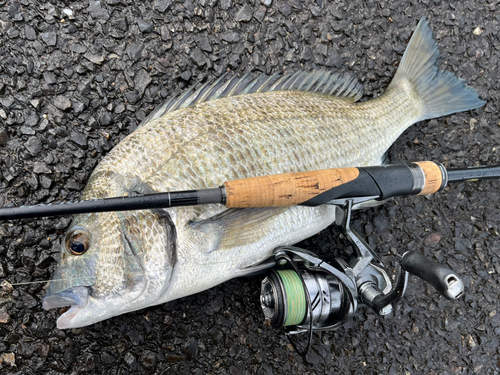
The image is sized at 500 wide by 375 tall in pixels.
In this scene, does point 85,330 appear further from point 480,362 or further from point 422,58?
point 422,58

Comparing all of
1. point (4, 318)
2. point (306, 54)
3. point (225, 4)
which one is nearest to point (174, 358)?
point (4, 318)

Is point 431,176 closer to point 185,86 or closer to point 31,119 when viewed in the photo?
point 185,86

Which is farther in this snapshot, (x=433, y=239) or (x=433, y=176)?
→ (x=433, y=239)

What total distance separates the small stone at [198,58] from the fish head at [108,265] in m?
1.00

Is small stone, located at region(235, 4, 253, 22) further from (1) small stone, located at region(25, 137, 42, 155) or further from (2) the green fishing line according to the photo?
(2) the green fishing line

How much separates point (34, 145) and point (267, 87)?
1.29 metres

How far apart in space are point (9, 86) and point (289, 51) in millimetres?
1584

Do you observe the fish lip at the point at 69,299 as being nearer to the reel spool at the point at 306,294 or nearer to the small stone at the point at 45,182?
the small stone at the point at 45,182

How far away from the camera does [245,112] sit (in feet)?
5.41

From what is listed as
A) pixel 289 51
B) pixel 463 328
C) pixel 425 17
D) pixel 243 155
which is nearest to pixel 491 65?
pixel 425 17

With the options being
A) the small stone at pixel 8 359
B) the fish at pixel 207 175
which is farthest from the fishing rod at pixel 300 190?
the small stone at pixel 8 359

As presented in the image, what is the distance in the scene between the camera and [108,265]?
53.0 inches

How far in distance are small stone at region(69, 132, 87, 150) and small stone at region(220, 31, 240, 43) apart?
0.98m

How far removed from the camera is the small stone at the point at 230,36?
6.53 ft
